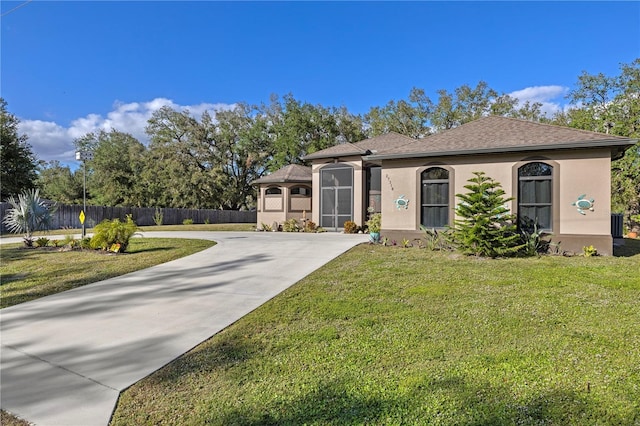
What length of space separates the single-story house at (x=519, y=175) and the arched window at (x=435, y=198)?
3 cm

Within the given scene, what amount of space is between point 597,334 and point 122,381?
198 inches

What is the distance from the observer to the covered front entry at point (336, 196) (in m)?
16.4

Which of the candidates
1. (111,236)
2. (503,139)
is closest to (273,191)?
(111,236)

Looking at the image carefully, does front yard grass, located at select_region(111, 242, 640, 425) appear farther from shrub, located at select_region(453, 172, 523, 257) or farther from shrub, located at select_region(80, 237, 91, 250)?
shrub, located at select_region(80, 237, 91, 250)

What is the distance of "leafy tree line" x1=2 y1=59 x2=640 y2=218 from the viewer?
29500 millimetres

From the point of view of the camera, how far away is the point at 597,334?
376 cm

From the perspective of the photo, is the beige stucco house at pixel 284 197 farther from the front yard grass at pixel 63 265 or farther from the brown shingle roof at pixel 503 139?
the brown shingle roof at pixel 503 139

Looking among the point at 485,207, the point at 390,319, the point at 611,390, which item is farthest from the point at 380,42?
the point at 611,390

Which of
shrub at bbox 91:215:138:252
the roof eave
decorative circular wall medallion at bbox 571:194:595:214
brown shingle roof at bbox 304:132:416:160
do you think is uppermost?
brown shingle roof at bbox 304:132:416:160

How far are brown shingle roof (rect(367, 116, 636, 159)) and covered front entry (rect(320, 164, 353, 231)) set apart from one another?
5020 millimetres

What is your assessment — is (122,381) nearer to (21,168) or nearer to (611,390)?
(611,390)

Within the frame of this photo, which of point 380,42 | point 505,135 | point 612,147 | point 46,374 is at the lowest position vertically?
point 46,374

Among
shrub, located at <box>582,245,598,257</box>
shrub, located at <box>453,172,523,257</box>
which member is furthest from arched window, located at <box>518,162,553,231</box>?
shrub, located at <box>453,172,523,257</box>

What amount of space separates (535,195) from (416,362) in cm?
869
